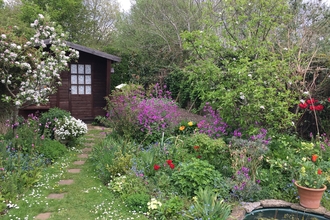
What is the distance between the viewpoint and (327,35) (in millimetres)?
9133

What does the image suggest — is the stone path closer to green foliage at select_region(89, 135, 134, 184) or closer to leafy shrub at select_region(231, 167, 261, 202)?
green foliage at select_region(89, 135, 134, 184)

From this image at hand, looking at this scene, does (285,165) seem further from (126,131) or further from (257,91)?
(126,131)

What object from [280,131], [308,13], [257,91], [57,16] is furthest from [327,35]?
[57,16]

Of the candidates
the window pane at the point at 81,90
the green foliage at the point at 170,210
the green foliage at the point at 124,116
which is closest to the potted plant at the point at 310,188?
the green foliage at the point at 170,210

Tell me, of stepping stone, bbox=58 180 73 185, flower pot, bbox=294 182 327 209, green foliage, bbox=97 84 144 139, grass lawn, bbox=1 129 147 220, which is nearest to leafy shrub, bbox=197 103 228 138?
green foliage, bbox=97 84 144 139

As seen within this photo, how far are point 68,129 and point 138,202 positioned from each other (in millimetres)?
3594

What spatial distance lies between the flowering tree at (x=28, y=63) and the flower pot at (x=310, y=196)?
4.90 metres

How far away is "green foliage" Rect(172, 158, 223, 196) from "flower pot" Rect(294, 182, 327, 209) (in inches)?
48.4

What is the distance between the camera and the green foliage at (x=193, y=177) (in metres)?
4.08

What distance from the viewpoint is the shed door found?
10.1m

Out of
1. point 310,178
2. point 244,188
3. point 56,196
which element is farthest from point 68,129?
point 310,178

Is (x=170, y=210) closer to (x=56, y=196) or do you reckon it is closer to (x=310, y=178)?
(x=56, y=196)

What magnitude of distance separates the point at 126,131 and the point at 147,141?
520 millimetres

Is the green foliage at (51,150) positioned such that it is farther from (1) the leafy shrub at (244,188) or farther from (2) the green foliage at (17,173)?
(1) the leafy shrub at (244,188)
